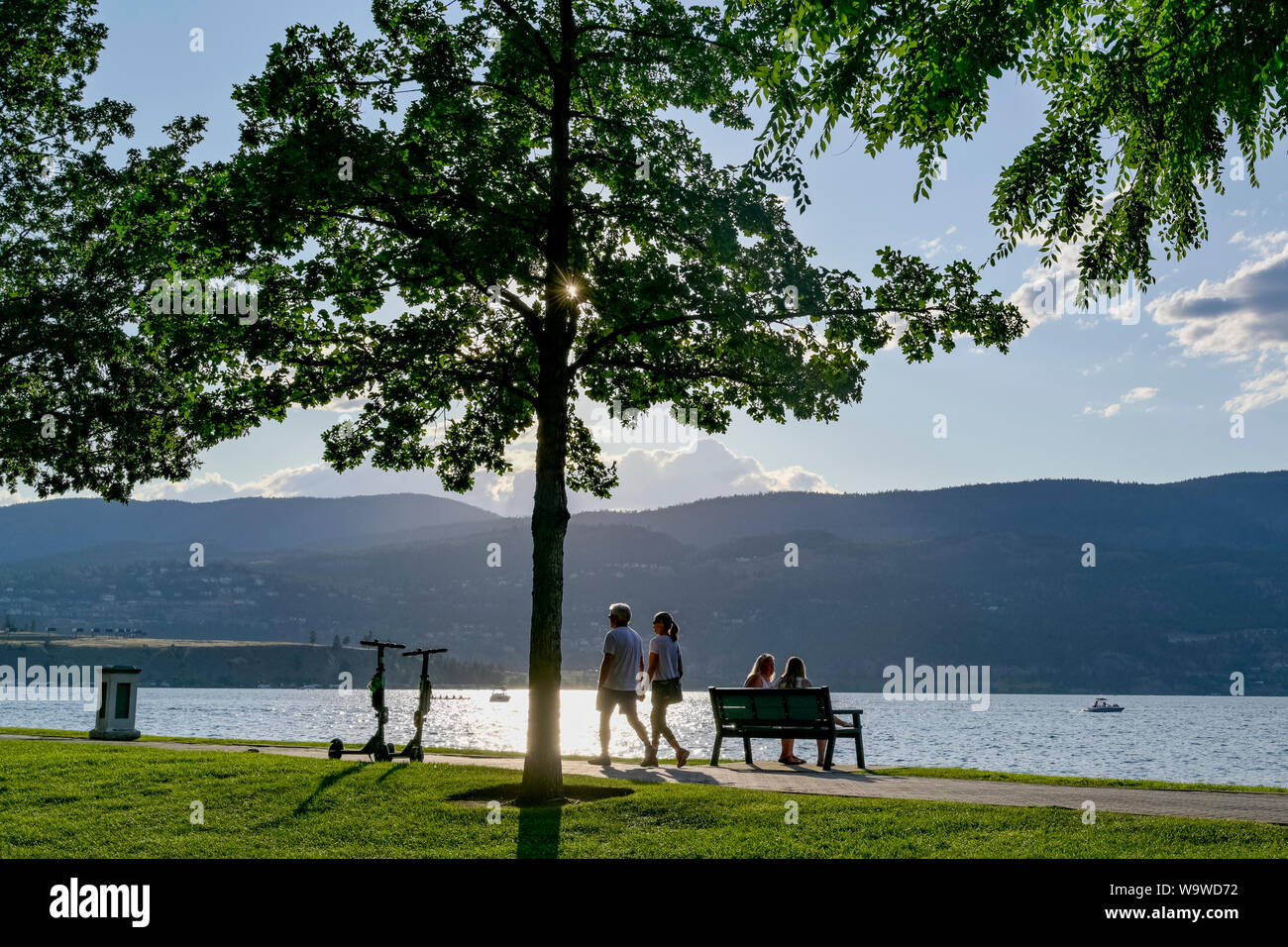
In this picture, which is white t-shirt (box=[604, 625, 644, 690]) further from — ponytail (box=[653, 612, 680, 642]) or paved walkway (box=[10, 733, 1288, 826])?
paved walkway (box=[10, 733, 1288, 826])

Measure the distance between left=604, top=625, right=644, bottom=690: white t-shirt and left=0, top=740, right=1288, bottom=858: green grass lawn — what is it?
2546 millimetres

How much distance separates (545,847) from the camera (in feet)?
27.8

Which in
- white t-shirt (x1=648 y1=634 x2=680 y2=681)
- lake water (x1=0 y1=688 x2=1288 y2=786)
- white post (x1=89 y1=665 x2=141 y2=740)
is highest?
white t-shirt (x1=648 y1=634 x2=680 y2=681)

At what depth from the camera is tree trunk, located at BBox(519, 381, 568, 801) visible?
11898 mm

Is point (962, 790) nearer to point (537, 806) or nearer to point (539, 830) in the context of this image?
point (537, 806)

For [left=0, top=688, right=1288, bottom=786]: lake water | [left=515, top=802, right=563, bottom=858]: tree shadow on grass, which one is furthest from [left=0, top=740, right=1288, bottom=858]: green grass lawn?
[left=0, top=688, right=1288, bottom=786]: lake water

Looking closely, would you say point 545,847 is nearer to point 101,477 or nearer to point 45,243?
point 101,477

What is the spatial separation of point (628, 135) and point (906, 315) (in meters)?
4.24

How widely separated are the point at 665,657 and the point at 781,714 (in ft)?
7.27

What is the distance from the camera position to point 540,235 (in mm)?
12414

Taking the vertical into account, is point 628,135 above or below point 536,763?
above

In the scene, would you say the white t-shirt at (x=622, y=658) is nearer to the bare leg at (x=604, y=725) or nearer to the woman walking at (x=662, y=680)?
the bare leg at (x=604, y=725)

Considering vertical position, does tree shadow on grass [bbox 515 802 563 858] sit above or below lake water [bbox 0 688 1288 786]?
above
